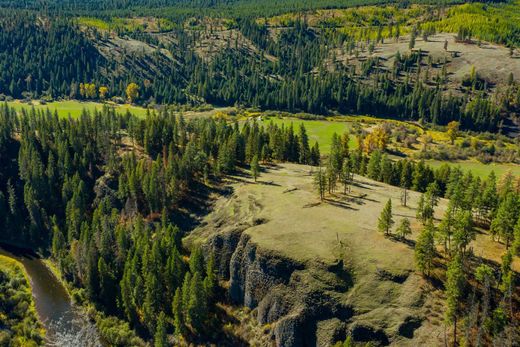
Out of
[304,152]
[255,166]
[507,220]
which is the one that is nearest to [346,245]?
[507,220]

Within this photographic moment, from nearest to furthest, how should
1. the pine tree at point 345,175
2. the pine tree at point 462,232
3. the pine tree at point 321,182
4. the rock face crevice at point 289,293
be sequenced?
1. the pine tree at point 462,232
2. the rock face crevice at point 289,293
3. the pine tree at point 321,182
4. the pine tree at point 345,175

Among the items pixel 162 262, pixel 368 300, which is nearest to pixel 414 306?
pixel 368 300

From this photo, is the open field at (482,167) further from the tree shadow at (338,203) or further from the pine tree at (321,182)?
the pine tree at (321,182)

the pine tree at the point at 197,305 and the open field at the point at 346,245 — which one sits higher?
the open field at the point at 346,245

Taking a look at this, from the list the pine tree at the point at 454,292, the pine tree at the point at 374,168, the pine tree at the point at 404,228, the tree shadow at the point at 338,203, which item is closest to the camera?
the pine tree at the point at 454,292

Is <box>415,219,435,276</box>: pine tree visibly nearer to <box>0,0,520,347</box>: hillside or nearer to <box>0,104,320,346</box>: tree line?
<box>0,0,520,347</box>: hillside

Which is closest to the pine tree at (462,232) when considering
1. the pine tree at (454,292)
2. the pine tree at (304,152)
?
the pine tree at (454,292)

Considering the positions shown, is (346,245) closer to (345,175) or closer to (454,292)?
(454,292)

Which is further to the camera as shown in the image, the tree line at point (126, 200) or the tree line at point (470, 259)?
the tree line at point (126, 200)

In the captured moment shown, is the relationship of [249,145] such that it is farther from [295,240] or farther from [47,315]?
[47,315]
